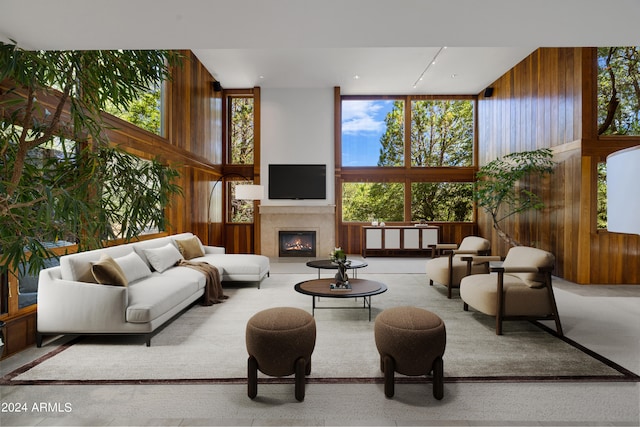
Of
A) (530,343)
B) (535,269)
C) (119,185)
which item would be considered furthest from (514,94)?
(119,185)

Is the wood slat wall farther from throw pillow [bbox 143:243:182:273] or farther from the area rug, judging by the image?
throw pillow [bbox 143:243:182:273]

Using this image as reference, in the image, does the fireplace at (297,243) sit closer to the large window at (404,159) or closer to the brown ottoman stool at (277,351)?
the large window at (404,159)

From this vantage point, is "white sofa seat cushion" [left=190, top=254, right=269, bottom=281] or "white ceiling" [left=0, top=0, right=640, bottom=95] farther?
"white sofa seat cushion" [left=190, top=254, right=269, bottom=281]

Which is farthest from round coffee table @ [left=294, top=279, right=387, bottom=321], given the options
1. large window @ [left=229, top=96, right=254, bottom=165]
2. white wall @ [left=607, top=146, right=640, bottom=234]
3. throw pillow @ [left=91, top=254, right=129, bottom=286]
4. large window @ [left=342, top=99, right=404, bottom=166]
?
large window @ [left=229, top=96, right=254, bottom=165]

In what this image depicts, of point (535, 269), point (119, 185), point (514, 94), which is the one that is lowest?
point (535, 269)

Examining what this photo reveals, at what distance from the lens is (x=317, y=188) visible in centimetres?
866

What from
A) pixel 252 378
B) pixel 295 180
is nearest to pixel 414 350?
pixel 252 378

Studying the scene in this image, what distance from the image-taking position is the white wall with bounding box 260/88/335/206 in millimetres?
8648

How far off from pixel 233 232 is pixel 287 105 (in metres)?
3.38

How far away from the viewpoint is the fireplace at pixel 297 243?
8.66 meters

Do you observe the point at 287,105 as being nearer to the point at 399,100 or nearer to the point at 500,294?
the point at 399,100

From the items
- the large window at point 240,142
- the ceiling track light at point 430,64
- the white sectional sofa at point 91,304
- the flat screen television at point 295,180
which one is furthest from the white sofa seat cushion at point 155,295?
the ceiling track light at point 430,64

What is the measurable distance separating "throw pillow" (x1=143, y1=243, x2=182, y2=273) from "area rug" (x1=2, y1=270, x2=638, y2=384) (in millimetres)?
758

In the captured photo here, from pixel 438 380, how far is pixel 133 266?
3.23 meters
